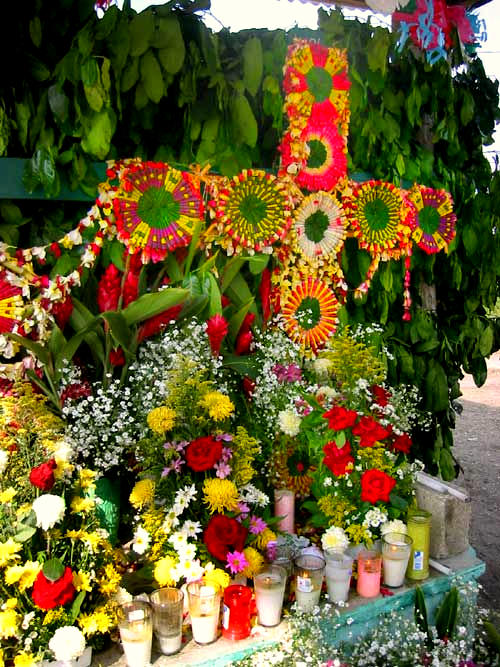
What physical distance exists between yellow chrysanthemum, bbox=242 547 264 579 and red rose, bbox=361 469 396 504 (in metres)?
0.32

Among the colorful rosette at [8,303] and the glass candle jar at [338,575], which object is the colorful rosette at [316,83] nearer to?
the colorful rosette at [8,303]

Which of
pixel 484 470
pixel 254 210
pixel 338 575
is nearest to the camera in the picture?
pixel 338 575

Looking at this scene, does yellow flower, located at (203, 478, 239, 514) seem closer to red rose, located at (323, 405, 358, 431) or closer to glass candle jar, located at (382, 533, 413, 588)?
red rose, located at (323, 405, 358, 431)

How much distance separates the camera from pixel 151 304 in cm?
186

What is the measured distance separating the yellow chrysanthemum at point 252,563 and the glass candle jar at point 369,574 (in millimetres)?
277

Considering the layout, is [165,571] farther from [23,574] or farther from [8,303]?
[8,303]

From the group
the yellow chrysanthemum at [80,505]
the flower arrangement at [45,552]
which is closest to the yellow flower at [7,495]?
the flower arrangement at [45,552]

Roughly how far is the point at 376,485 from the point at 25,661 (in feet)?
2.98

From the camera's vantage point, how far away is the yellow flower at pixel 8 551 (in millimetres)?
1315

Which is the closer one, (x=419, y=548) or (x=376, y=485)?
(x=376, y=485)

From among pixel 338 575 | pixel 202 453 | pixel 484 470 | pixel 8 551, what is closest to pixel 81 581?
pixel 8 551

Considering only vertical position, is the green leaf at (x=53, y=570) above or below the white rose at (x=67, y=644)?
above

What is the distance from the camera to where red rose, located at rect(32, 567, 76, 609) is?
130cm

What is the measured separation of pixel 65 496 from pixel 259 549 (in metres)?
0.53
